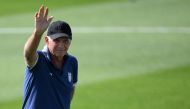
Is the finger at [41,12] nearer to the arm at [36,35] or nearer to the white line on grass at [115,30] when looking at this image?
the arm at [36,35]

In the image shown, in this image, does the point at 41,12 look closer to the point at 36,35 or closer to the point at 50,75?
the point at 36,35

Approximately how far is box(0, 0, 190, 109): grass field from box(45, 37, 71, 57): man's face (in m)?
5.05

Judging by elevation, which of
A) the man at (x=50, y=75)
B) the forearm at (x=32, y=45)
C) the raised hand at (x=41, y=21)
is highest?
the raised hand at (x=41, y=21)

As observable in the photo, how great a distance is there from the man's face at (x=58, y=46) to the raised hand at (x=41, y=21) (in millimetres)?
378

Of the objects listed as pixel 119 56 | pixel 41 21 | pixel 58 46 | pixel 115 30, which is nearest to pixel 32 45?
pixel 41 21

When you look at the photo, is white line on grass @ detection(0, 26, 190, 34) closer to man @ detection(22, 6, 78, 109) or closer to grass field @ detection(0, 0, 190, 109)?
grass field @ detection(0, 0, 190, 109)

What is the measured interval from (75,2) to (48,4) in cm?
97

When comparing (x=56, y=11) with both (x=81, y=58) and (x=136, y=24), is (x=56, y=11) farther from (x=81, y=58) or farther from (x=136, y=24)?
(x=81, y=58)

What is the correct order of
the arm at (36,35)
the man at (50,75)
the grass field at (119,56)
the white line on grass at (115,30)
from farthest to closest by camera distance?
the white line on grass at (115,30) → the grass field at (119,56) → the man at (50,75) → the arm at (36,35)

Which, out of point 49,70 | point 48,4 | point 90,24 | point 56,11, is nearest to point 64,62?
point 49,70

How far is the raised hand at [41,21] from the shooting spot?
6.41 metres

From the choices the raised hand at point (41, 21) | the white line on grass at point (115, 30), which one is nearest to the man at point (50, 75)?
the raised hand at point (41, 21)

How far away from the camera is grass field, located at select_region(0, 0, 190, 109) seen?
40.5 feet

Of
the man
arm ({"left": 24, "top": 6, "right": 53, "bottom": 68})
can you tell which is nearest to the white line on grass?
the man
